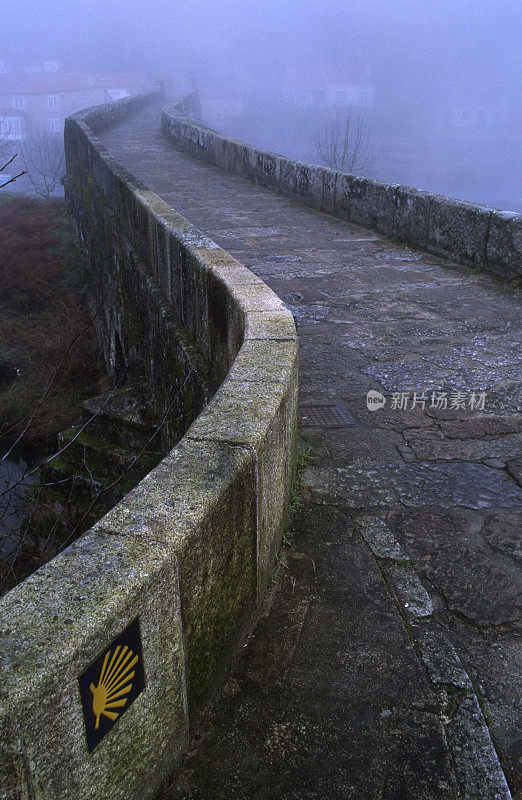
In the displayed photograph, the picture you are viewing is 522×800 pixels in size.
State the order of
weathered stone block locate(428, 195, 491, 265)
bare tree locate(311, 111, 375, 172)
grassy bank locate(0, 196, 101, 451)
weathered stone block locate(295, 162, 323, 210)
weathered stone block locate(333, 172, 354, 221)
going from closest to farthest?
weathered stone block locate(428, 195, 491, 265) → weathered stone block locate(333, 172, 354, 221) → weathered stone block locate(295, 162, 323, 210) → grassy bank locate(0, 196, 101, 451) → bare tree locate(311, 111, 375, 172)

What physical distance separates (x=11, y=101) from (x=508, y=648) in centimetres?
8442

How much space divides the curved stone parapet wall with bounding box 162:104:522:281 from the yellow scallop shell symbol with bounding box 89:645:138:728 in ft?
16.5

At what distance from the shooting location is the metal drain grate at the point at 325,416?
329 centimetres

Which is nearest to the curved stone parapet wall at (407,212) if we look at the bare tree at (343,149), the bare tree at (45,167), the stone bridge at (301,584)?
the stone bridge at (301,584)

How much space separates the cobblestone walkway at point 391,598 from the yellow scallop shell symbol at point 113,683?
414 millimetres

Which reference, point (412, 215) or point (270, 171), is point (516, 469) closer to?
point (412, 215)

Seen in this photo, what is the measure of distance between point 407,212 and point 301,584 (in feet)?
Result: 18.0

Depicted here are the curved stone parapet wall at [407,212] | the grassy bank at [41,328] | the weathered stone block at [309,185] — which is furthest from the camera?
the grassy bank at [41,328]

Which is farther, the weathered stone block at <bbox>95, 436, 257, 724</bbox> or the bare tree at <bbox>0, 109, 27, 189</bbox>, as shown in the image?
the bare tree at <bbox>0, 109, 27, 189</bbox>

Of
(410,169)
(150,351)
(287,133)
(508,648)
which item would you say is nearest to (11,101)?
(287,133)

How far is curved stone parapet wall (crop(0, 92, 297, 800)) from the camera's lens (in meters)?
1.12

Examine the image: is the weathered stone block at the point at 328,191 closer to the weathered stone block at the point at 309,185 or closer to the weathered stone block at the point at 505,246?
the weathered stone block at the point at 309,185

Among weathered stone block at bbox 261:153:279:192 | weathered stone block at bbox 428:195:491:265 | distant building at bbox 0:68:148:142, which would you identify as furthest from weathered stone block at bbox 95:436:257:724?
distant building at bbox 0:68:148:142

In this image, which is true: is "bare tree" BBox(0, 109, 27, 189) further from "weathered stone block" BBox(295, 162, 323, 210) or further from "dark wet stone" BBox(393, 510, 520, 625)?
"weathered stone block" BBox(295, 162, 323, 210)
